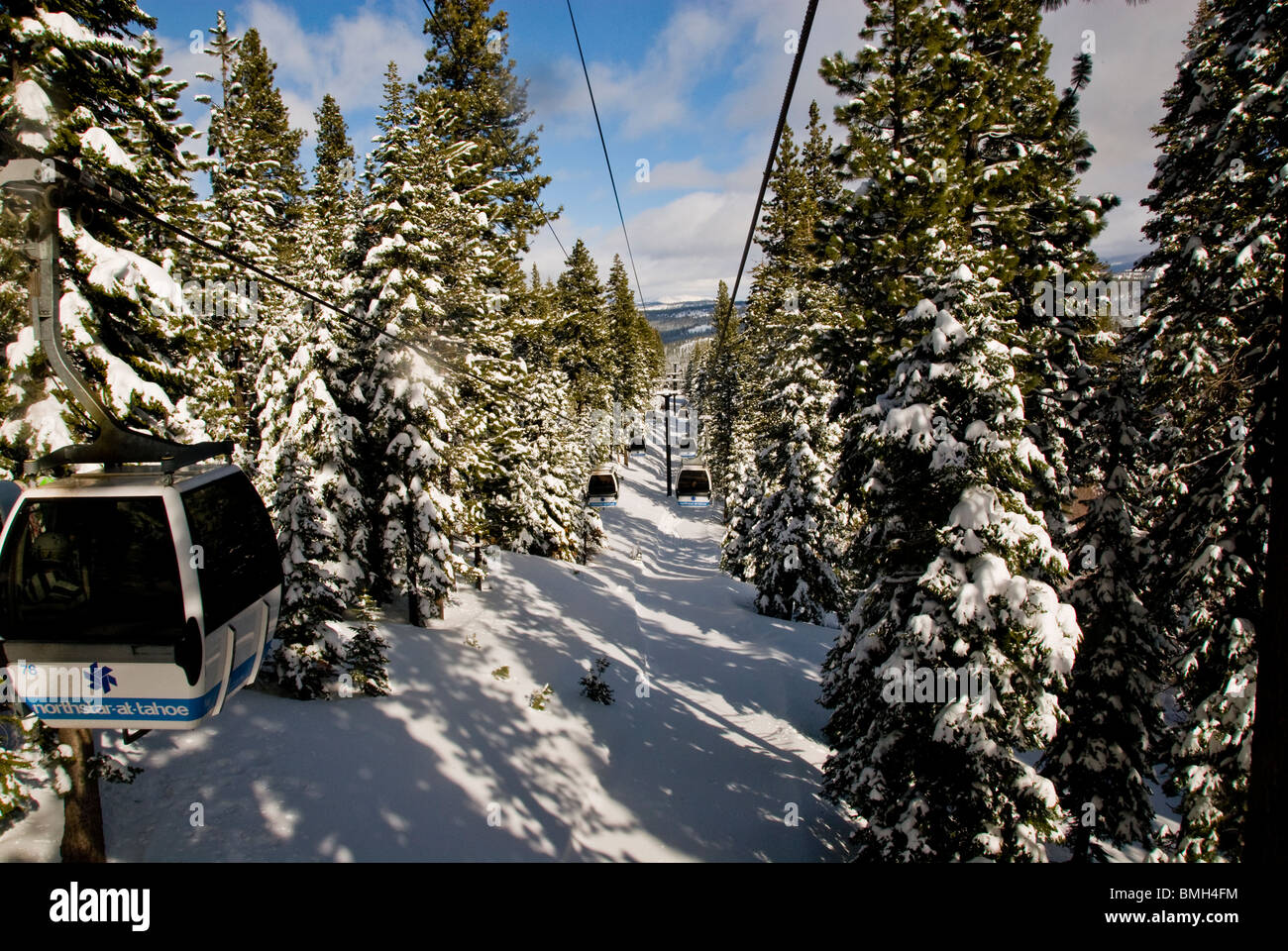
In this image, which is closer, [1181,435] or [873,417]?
[873,417]

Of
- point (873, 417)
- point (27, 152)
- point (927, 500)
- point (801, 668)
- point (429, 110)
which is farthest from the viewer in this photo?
point (801, 668)

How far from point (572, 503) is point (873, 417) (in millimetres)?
→ 24264

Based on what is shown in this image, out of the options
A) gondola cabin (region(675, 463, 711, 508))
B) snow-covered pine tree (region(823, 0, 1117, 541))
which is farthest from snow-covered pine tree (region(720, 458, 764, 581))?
snow-covered pine tree (region(823, 0, 1117, 541))

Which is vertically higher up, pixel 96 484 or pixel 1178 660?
pixel 96 484

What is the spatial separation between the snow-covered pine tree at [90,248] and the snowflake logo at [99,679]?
11.0 feet

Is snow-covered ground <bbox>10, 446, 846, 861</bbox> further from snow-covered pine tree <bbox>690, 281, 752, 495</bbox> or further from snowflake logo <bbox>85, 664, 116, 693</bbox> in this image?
snow-covered pine tree <bbox>690, 281, 752, 495</bbox>

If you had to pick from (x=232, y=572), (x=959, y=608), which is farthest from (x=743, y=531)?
(x=232, y=572)

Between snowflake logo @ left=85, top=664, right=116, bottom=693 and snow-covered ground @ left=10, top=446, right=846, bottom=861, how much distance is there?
4269 mm

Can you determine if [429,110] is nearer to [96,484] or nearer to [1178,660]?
[96,484]

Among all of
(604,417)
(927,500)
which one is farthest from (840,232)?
(604,417)

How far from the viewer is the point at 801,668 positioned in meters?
20.3

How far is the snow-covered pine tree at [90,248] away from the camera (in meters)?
6.55

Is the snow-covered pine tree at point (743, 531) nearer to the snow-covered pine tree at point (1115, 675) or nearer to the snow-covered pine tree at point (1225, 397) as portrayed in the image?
the snow-covered pine tree at point (1115, 675)

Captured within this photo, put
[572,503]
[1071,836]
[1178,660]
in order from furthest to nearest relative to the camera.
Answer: [572,503], [1071,836], [1178,660]
